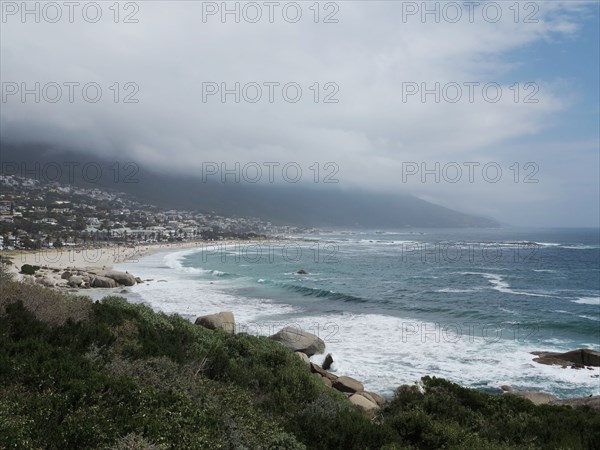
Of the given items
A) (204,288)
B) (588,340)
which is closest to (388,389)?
(588,340)

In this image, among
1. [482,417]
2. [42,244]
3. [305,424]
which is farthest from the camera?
[42,244]

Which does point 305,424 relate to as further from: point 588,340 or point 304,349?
point 588,340

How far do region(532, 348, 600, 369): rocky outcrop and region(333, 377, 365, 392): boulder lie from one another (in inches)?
428

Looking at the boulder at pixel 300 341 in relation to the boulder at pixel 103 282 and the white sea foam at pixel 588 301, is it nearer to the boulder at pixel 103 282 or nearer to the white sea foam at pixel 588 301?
the boulder at pixel 103 282

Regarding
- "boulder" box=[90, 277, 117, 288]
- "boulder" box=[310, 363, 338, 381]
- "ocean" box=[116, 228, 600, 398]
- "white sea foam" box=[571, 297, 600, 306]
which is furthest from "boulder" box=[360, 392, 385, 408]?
"boulder" box=[90, 277, 117, 288]

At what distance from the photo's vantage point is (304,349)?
A: 2039cm

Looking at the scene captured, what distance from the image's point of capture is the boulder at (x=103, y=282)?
133ft

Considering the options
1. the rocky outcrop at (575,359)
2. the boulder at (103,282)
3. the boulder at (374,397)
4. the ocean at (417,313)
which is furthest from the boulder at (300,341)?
the boulder at (103,282)

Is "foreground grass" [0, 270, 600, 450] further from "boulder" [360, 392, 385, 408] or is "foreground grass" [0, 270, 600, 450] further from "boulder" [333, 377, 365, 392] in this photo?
"boulder" [333, 377, 365, 392]

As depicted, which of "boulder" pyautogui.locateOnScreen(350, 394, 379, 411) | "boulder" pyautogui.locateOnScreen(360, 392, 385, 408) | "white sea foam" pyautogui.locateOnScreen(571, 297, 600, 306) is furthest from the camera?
"white sea foam" pyautogui.locateOnScreen(571, 297, 600, 306)

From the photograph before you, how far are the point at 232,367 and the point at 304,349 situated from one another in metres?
10.6

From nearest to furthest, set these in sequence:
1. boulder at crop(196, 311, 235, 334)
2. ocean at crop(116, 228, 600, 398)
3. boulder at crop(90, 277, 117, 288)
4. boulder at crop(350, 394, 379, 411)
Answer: boulder at crop(350, 394, 379, 411) → ocean at crop(116, 228, 600, 398) → boulder at crop(196, 311, 235, 334) → boulder at crop(90, 277, 117, 288)

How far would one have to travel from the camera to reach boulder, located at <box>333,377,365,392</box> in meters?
15.8

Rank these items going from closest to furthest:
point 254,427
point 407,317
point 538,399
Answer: point 254,427
point 538,399
point 407,317
